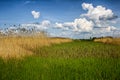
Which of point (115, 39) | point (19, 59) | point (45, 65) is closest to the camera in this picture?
point (45, 65)

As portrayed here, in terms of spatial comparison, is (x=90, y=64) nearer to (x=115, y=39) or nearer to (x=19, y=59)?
(x=19, y=59)

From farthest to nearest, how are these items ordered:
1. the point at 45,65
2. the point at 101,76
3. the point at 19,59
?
the point at 19,59 → the point at 45,65 → the point at 101,76

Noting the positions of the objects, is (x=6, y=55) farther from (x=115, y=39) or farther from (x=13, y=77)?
(x=115, y=39)

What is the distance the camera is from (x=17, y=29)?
68.6ft

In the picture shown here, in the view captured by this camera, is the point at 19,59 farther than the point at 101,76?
Yes

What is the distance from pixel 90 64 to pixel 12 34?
11439mm

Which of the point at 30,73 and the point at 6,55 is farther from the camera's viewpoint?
the point at 6,55

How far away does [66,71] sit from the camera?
782cm

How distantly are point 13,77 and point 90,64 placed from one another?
3157mm

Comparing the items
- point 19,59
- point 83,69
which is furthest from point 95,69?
point 19,59

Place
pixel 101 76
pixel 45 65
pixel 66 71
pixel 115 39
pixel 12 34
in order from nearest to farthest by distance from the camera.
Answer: pixel 101 76 < pixel 66 71 < pixel 45 65 < pixel 12 34 < pixel 115 39

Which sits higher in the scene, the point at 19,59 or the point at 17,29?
the point at 17,29

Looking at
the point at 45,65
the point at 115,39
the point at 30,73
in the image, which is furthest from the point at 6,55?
the point at 115,39

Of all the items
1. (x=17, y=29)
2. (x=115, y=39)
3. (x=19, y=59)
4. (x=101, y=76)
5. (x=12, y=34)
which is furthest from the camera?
(x=115, y=39)
